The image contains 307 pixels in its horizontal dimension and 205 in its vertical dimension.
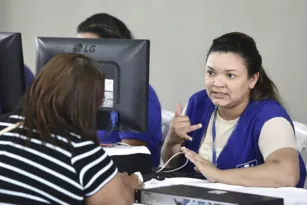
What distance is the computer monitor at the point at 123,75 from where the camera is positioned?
2.08 m

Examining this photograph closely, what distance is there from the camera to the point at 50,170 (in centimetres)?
150

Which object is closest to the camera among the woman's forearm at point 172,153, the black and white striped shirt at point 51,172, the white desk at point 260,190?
the black and white striped shirt at point 51,172

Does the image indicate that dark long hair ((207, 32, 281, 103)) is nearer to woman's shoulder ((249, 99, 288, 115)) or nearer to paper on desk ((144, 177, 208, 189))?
woman's shoulder ((249, 99, 288, 115))

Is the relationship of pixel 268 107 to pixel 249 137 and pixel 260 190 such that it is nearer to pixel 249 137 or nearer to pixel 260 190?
pixel 249 137

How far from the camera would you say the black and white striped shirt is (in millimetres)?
1495

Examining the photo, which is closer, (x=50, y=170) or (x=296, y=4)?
(x=50, y=170)

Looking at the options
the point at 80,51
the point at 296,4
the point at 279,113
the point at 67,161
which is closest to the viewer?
the point at 67,161

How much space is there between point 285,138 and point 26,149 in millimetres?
1026

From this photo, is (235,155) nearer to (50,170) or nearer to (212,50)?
(212,50)

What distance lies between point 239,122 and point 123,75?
20.2 inches

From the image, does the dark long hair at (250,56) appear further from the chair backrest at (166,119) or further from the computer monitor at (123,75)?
the chair backrest at (166,119)

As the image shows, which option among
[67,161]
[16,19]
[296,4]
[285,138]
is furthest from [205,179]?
[16,19]

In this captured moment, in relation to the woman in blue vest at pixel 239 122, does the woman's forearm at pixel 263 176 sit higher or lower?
lower

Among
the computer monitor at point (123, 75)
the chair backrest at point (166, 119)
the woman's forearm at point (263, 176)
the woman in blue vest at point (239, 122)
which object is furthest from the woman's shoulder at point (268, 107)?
the chair backrest at point (166, 119)
